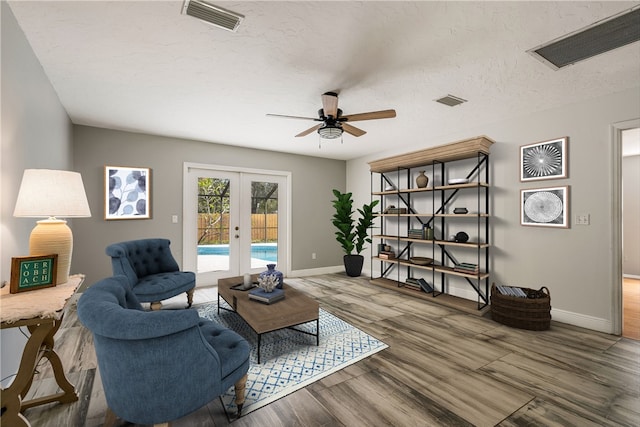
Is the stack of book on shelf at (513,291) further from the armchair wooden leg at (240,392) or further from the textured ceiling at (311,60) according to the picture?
the armchair wooden leg at (240,392)

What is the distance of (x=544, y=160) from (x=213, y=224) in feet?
16.4

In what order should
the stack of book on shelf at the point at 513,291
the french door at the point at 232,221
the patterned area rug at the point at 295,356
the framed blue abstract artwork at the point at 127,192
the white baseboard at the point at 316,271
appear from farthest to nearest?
the white baseboard at the point at 316,271, the french door at the point at 232,221, the framed blue abstract artwork at the point at 127,192, the stack of book on shelf at the point at 513,291, the patterned area rug at the point at 295,356

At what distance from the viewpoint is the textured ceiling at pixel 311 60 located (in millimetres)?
1794

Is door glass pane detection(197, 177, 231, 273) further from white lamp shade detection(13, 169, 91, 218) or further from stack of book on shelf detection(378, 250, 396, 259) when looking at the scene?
white lamp shade detection(13, 169, 91, 218)

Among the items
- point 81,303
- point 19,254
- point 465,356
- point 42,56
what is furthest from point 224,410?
point 42,56

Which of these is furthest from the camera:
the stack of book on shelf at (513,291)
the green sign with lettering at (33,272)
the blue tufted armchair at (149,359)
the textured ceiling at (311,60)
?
the stack of book on shelf at (513,291)

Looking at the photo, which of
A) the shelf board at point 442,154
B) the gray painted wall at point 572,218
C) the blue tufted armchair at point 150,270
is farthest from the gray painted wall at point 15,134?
the gray painted wall at point 572,218

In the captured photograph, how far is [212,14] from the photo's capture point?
71.0 inches

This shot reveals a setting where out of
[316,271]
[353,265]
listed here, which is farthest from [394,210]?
[316,271]

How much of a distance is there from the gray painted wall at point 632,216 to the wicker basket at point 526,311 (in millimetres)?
4257

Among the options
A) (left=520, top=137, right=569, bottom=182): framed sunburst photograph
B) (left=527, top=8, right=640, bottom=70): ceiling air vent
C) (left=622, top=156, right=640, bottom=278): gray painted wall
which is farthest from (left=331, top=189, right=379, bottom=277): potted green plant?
(left=622, top=156, right=640, bottom=278): gray painted wall

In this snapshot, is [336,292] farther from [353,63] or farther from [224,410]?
[353,63]

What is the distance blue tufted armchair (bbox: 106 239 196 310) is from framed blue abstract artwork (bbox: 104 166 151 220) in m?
0.92

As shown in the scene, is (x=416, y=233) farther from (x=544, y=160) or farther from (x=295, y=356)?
(x=295, y=356)
